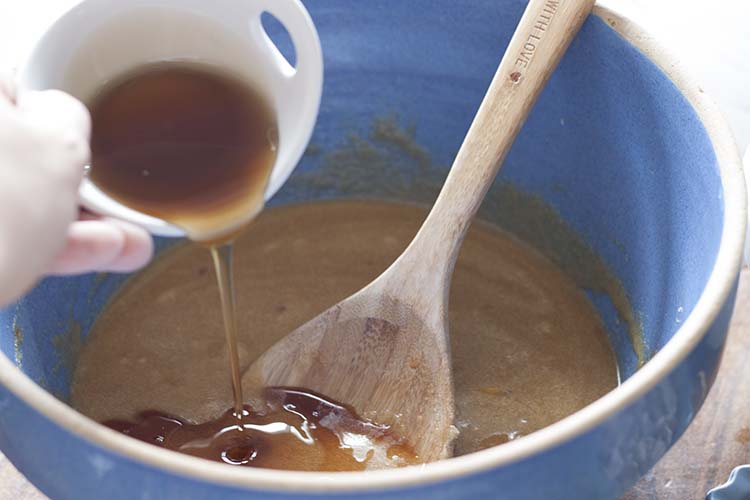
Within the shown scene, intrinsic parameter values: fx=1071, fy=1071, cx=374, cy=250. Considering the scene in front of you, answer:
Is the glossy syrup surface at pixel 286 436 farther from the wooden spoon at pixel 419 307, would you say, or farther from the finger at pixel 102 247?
the finger at pixel 102 247

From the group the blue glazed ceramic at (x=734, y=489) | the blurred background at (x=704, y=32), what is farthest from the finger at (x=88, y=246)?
the blurred background at (x=704, y=32)

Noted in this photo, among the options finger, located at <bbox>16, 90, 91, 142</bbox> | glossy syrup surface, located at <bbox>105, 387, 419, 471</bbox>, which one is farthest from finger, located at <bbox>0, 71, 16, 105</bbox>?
glossy syrup surface, located at <bbox>105, 387, 419, 471</bbox>

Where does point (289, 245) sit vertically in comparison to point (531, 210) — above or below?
below

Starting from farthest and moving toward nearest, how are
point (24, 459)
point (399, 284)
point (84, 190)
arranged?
point (399, 284) < point (84, 190) < point (24, 459)

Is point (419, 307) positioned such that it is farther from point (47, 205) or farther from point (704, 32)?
point (704, 32)

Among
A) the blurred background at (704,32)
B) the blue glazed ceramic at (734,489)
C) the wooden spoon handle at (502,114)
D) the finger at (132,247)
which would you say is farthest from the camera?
the blurred background at (704,32)

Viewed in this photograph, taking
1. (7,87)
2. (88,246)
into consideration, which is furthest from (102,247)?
(7,87)

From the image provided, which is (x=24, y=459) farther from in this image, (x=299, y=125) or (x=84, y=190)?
(x=299, y=125)

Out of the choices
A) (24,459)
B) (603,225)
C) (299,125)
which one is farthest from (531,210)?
(24,459)
